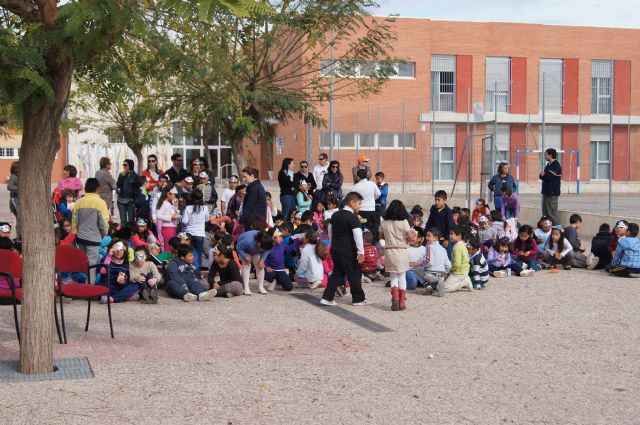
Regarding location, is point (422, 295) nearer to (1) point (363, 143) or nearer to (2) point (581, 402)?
(2) point (581, 402)

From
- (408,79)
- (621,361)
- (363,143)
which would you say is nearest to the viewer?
(621,361)

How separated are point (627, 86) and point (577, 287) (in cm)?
3322

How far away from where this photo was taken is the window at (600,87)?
4263 centimetres

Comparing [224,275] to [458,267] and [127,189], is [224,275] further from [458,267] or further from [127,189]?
[127,189]

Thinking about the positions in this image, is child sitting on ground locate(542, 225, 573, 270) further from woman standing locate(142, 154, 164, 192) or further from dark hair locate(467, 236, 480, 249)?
woman standing locate(142, 154, 164, 192)

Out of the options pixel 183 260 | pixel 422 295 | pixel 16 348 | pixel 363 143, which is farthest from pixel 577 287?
pixel 363 143

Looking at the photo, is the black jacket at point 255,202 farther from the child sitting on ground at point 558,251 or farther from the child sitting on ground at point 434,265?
the child sitting on ground at point 558,251

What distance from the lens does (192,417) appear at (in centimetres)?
658

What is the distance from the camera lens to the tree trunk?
25.4 ft

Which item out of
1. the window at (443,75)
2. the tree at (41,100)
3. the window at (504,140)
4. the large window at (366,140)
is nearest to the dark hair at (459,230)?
the tree at (41,100)

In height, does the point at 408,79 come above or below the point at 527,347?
above

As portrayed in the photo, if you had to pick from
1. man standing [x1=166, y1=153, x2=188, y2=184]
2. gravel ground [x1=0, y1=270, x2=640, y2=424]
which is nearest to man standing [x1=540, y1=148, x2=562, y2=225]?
gravel ground [x1=0, y1=270, x2=640, y2=424]

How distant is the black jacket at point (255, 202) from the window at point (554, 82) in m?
30.1

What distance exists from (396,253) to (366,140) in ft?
79.1
